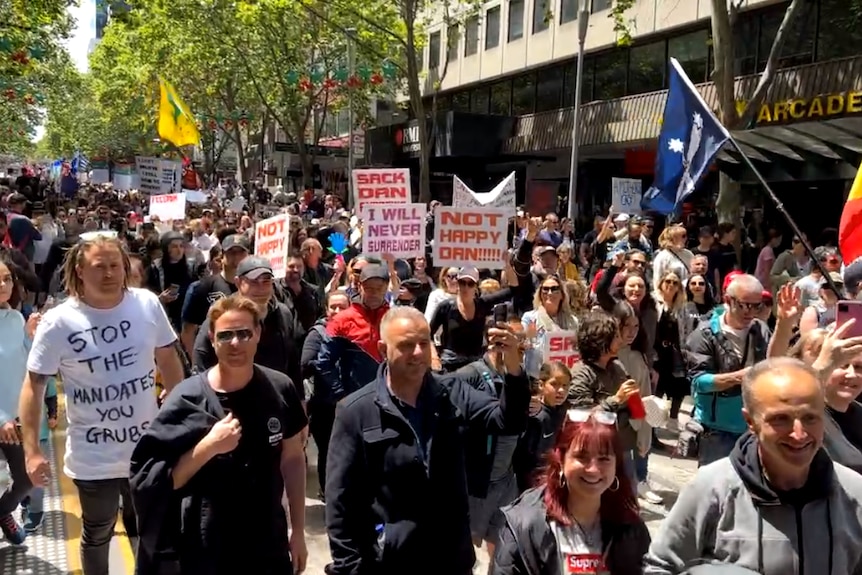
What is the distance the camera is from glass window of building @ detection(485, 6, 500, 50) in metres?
32.1

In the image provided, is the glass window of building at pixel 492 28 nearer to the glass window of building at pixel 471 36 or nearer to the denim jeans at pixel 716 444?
the glass window of building at pixel 471 36

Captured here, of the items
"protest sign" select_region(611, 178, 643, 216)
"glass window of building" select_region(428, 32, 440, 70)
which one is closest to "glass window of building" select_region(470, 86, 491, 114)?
"glass window of building" select_region(428, 32, 440, 70)

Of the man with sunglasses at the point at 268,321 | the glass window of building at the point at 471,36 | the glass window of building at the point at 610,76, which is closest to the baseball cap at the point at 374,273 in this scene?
the man with sunglasses at the point at 268,321

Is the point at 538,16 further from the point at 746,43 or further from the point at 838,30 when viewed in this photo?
the point at 838,30

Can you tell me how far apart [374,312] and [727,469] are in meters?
3.23

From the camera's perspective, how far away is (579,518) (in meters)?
2.79

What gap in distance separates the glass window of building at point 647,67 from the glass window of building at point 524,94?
17.1 ft

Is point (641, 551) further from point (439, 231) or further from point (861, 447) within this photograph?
point (439, 231)

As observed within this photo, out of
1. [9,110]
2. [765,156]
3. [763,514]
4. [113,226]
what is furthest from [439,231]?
[9,110]

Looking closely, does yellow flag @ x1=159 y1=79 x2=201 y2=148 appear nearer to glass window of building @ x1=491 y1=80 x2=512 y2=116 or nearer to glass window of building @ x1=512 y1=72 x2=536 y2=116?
glass window of building @ x1=512 y1=72 x2=536 y2=116

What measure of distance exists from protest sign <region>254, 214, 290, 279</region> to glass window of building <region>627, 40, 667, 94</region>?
1889cm

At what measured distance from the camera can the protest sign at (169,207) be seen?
42.1ft

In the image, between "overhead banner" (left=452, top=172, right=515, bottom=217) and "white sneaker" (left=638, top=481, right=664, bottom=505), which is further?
"overhead banner" (left=452, top=172, right=515, bottom=217)

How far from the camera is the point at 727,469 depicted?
2490 mm
